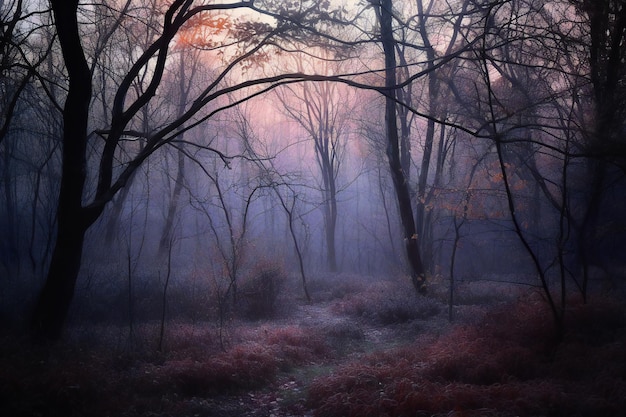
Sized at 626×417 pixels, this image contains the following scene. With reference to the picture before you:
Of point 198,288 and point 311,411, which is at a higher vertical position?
point 198,288

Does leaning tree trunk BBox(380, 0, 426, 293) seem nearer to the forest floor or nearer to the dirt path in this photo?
the dirt path

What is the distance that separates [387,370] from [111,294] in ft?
27.5

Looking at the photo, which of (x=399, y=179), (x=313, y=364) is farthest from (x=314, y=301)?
(x=313, y=364)

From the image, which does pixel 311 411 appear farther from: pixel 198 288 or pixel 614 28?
pixel 614 28

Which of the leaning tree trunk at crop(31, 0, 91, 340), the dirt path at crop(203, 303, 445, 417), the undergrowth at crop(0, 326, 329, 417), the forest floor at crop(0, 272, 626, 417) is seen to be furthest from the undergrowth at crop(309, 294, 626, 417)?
the leaning tree trunk at crop(31, 0, 91, 340)

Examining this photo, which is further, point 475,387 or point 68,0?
point 68,0

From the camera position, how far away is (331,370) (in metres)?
7.88

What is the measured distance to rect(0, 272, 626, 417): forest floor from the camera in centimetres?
523

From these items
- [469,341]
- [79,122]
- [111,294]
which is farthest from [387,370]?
[111,294]

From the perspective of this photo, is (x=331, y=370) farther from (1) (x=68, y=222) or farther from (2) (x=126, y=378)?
(1) (x=68, y=222)

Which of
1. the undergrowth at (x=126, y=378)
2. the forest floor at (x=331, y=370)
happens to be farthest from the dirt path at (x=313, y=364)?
the undergrowth at (x=126, y=378)

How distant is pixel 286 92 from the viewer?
26.0 m

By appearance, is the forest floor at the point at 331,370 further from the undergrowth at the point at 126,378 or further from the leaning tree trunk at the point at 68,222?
the leaning tree trunk at the point at 68,222

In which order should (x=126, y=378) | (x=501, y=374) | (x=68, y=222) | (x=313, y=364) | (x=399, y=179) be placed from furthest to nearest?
(x=399, y=179) → (x=313, y=364) → (x=68, y=222) → (x=501, y=374) → (x=126, y=378)
